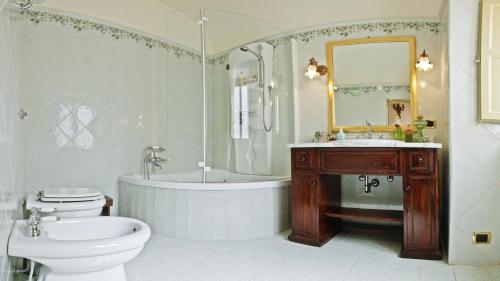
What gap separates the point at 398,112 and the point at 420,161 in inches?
29.3

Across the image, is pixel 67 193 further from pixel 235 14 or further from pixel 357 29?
pixel 357 29

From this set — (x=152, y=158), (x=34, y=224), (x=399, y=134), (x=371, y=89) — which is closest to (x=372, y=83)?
(x=371, y=89)

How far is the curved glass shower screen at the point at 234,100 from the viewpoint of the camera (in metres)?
3.03

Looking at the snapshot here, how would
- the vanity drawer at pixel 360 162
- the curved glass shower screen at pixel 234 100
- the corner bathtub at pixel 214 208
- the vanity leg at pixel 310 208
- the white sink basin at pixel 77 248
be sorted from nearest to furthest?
the white sink basin at pixel 77 248 → the vanity drawer at pixel 360 162 → the vanity leg at pixel 310 208 → the corner bathtub at pixel 214 208 → the curved glass shower screen at pixel 234 100

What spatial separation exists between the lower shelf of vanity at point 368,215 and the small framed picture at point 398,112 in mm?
759

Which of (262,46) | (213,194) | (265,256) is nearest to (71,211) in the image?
(213,194)

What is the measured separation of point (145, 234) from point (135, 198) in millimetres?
1584

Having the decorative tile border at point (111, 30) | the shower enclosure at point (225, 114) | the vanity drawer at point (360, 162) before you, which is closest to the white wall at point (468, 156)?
the vanity drawer at point (360, 162)

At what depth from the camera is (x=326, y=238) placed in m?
2.56

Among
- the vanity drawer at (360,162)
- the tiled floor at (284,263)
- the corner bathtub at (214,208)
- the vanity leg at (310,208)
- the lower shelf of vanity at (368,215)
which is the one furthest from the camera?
the corner bathtub at (214,208)

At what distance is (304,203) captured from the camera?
253cm

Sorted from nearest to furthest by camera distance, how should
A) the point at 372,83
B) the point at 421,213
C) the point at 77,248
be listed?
the point at 77,248
the point at 421,213
the point at 372,83

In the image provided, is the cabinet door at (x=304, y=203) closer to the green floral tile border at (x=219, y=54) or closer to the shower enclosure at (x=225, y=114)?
the shower enclosure at (x=225, y=114)

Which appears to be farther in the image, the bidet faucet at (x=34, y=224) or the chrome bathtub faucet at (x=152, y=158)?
the chrome bathtub faucet at (x=152, y=158)
